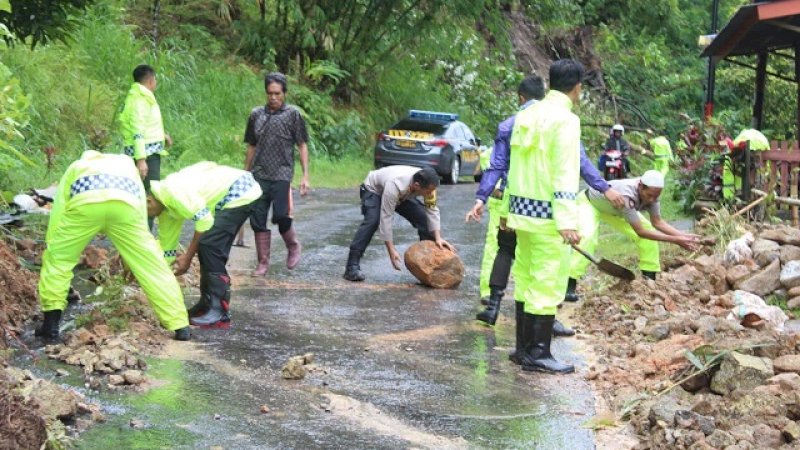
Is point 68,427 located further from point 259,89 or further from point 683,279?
point 259,89

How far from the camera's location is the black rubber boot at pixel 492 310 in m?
8.60

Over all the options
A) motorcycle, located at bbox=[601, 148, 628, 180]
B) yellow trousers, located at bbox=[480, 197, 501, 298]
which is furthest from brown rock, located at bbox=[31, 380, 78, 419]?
motorcycle, located at bbox=[601, 148, 628, 180]

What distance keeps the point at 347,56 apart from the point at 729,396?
21840 mm

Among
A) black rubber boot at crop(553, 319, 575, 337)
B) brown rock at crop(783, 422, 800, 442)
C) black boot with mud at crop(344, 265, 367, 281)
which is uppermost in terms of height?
brown rock at crop(783, 422, 800, 442)

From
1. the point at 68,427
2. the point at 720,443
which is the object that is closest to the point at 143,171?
the point at 68,427

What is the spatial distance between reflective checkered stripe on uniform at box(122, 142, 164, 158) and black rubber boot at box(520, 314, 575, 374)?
5611 mm

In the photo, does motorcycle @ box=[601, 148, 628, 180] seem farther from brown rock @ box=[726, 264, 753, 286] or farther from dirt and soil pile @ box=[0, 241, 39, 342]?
dirt and soil pile @ box=[0, 241, 39, 342]

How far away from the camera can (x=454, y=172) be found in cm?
2412

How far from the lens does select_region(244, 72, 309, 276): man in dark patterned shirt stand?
1024 cm

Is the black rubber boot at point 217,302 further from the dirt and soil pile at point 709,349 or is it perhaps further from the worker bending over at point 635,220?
the worker bending over at point 635,220

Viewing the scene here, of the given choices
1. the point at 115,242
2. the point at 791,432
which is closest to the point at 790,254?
the point at 791,432

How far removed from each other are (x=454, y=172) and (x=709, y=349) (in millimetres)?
17654

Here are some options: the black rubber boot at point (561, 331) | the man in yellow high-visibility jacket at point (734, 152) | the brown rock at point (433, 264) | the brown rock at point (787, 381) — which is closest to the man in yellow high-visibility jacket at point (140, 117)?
the brown rock at point (433, 264)

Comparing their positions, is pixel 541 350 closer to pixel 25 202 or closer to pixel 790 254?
pixel 790 254
